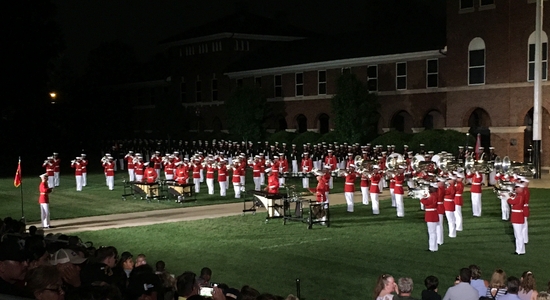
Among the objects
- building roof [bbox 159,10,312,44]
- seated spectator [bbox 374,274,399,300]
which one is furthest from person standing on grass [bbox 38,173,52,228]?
building roof [bbox 159,10,312,44]

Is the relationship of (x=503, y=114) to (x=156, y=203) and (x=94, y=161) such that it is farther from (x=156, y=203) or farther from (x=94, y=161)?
(x=94, y=161)

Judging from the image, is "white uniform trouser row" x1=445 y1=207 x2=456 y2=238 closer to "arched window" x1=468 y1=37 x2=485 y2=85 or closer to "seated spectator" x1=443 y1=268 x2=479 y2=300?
"seated spectator" x1=443 y1=268 x2=479 y2=300

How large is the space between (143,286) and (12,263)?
202 cm

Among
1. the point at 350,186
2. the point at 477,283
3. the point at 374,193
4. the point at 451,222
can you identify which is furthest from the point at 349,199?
the point at 477,283

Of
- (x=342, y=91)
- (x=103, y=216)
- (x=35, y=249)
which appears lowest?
(x=103, y=216)

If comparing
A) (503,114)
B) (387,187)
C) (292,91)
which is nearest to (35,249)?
(387,187)

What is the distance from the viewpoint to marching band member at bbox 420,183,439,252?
55.5 ft

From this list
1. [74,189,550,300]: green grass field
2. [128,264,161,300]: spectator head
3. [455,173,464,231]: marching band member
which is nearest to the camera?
[128,264,161,300]: spectator head

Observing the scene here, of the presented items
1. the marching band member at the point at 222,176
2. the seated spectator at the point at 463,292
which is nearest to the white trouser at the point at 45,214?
the marching band member at the point at 222,176

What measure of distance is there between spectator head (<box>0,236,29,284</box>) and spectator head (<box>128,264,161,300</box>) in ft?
5.41

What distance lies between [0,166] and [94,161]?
7597mm

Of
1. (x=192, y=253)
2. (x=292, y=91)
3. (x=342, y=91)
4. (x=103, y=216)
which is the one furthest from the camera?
(x=292, y=91)

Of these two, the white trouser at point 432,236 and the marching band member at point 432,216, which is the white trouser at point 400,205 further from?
the white trouser at point 432,236

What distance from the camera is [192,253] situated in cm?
1712
